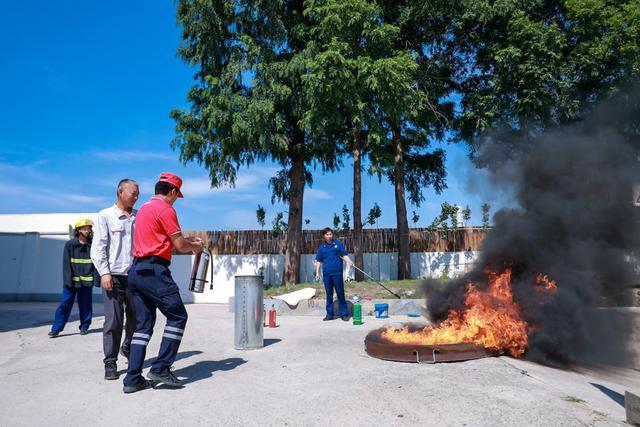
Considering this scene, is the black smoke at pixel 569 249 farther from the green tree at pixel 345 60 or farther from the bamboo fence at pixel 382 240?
the bamboo fence at pixel 382 240

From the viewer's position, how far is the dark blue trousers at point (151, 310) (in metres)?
4.51

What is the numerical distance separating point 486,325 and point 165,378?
4120 mm

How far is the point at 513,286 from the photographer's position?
6.79 m

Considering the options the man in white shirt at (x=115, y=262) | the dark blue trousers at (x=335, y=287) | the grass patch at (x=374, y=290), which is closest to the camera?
the man in white shirt at (x=115, y=262)

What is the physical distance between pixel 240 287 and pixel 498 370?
372cm

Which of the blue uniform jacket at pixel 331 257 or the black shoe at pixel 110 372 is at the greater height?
the blue uniform jacket at pixel 331 257

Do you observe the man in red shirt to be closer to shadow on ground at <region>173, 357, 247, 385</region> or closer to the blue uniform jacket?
shadow on ground at <region>173, 357, 247, 385</region>

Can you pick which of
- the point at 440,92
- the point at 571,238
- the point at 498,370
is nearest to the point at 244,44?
the point at 440,92

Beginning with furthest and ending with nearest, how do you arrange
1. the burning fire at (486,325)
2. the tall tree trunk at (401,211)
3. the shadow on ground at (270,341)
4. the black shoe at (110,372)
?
the tall tree trunk at (401,211)
the shadow on ground at (270,341)
the burning fire at (486,325)
the black shoe at (110,372)

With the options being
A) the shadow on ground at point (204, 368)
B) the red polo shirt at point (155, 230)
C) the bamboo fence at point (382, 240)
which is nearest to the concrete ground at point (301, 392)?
the shadow on ground at point (204, 368)

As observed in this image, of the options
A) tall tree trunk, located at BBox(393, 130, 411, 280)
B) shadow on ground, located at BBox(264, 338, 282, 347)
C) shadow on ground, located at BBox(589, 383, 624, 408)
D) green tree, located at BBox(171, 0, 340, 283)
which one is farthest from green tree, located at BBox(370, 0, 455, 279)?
shadow on ground, located at BBox(589, 383, 624, 408)

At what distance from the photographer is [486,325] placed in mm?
6145

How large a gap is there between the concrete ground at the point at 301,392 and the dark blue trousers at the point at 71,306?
115cm

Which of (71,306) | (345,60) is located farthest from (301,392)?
(345,60)
